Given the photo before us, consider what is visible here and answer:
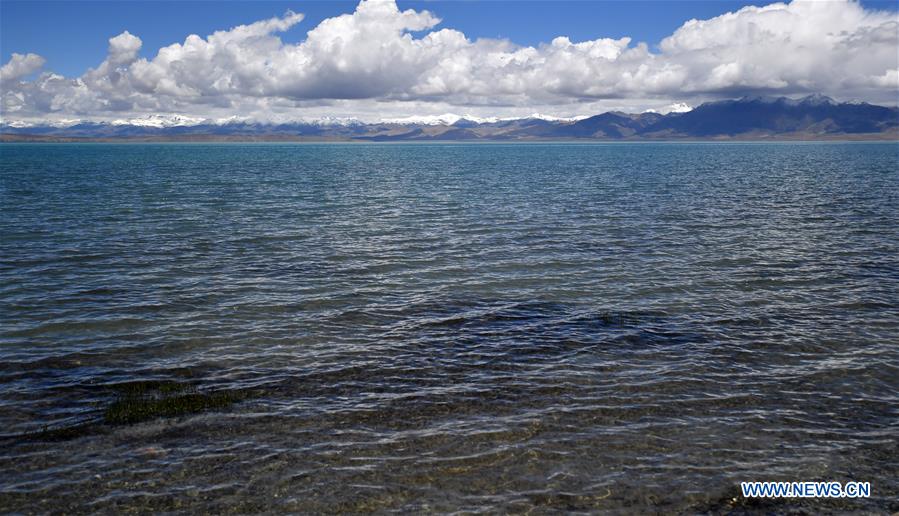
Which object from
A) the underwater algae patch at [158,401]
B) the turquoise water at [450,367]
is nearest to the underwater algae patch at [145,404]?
the underwater algae patch at [158,401]

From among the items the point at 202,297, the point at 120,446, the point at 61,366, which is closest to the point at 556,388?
the point at 120,446

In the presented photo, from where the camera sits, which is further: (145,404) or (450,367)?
(450,367)

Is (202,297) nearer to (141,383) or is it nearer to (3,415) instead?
(141,383)

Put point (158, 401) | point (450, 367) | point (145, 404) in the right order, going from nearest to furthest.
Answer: point (145, 404), point (158, 401), point (450, 367)

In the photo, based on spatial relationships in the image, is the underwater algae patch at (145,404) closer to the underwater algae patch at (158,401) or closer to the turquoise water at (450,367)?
the underwater algae patch at (158,401)

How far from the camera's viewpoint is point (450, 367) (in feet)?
66.3

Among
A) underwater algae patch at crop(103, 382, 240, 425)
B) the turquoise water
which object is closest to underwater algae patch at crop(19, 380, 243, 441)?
underwater algae patch at crop(103, 382, 240, 425)

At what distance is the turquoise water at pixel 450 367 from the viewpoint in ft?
43.8

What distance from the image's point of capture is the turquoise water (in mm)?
13344

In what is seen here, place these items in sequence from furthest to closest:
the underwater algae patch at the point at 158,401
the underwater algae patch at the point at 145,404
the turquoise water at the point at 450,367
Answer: the underwater algae patch at the point at 158,401, the underwater algae patch at the point at 145,404, the turquoise water at the point at 450,367

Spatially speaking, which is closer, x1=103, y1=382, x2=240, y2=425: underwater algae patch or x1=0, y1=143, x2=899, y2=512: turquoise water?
x1=0, y1=143, x2=899, y2=512: turquoise water

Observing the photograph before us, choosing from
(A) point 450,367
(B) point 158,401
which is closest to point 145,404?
(B) point 158,401

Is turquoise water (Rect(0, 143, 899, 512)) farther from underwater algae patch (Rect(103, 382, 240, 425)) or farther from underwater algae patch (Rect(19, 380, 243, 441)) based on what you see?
underwater algae patch (Rect(103, 382, 240, 425))

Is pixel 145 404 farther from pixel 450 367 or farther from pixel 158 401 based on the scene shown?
pixel 450 367
